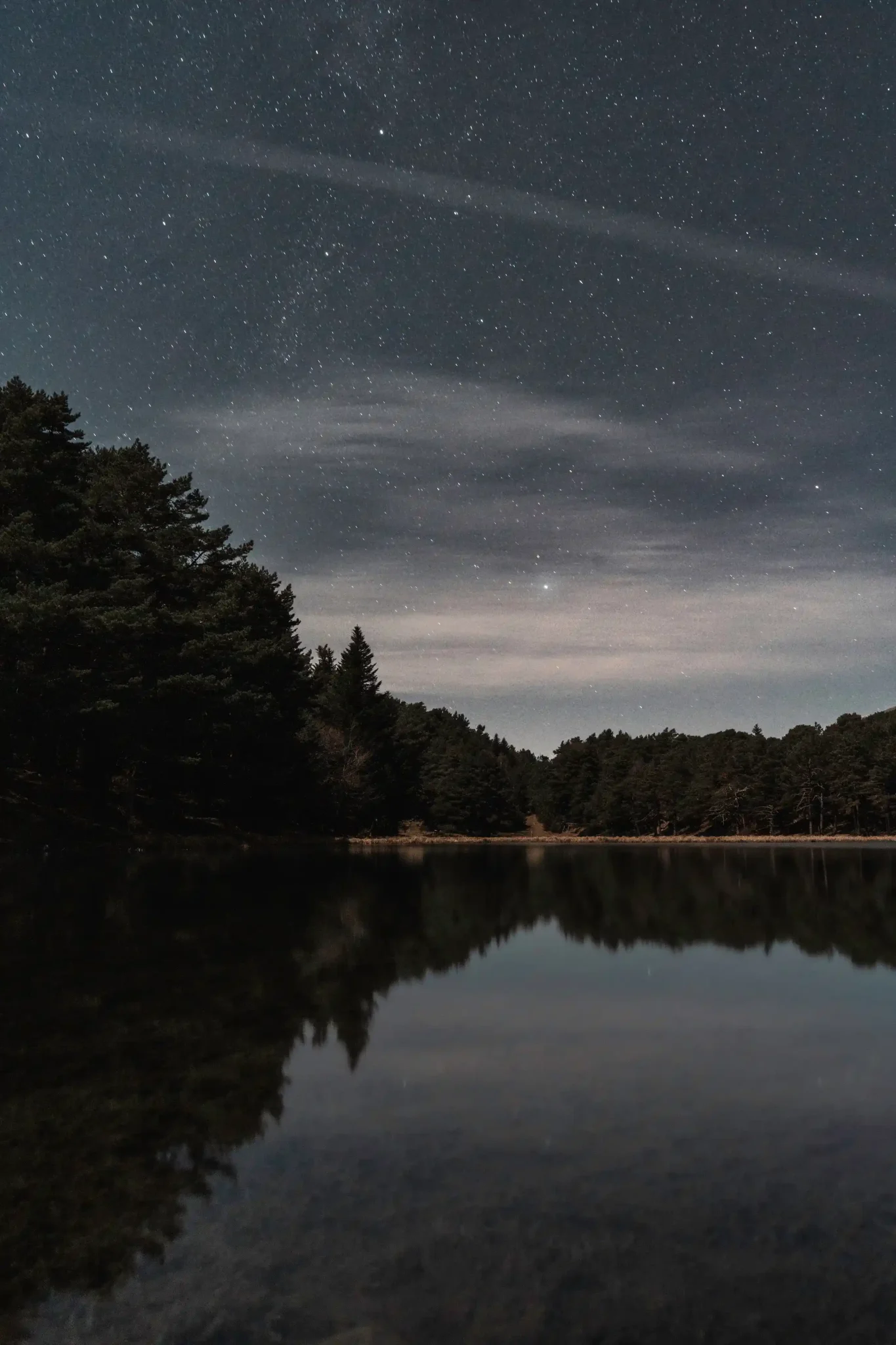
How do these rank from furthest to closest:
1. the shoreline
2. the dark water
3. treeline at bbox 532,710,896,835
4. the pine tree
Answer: treeline at bbox 532,710,896,835 < the shoreline < the pine tree < the dark water

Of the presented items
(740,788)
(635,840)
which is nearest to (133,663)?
(635,840)

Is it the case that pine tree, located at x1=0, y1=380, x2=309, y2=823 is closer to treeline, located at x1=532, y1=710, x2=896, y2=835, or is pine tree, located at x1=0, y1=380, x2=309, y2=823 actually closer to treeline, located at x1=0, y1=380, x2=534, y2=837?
treeline, located at x1=0, y1=380, x2=534, y2=837

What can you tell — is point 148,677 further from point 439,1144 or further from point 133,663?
point 439,1144

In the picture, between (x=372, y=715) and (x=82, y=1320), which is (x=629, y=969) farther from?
(x=372, y=715)

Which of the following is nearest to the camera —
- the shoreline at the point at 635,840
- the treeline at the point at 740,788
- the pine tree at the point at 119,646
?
the pine tree at the point at 119,646

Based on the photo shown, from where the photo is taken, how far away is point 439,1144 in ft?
28.0

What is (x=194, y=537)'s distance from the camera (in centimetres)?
6256

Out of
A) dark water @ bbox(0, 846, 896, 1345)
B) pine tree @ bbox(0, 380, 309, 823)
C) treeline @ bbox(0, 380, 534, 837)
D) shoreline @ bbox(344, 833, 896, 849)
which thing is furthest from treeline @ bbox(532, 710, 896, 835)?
dark water @ bbox(0, 846, 896, 1345)

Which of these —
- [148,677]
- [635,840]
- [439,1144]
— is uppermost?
[148,677]

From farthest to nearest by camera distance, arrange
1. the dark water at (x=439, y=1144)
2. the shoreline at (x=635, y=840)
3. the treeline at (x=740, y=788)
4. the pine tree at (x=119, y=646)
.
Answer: the treeline at (x=740, y=788) < the shoreline at (x=635, y=840) < the pine tree at (x=119, y=646) < the dark water at (x=439, y=1144)

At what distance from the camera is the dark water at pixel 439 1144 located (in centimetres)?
572

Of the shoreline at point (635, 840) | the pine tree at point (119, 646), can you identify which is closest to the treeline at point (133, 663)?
the pine tree at point (119, 646)

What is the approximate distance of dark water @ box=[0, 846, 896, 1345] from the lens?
5.72 meters

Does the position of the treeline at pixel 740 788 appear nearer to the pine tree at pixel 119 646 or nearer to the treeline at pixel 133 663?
the treeline at pixel 133 663
